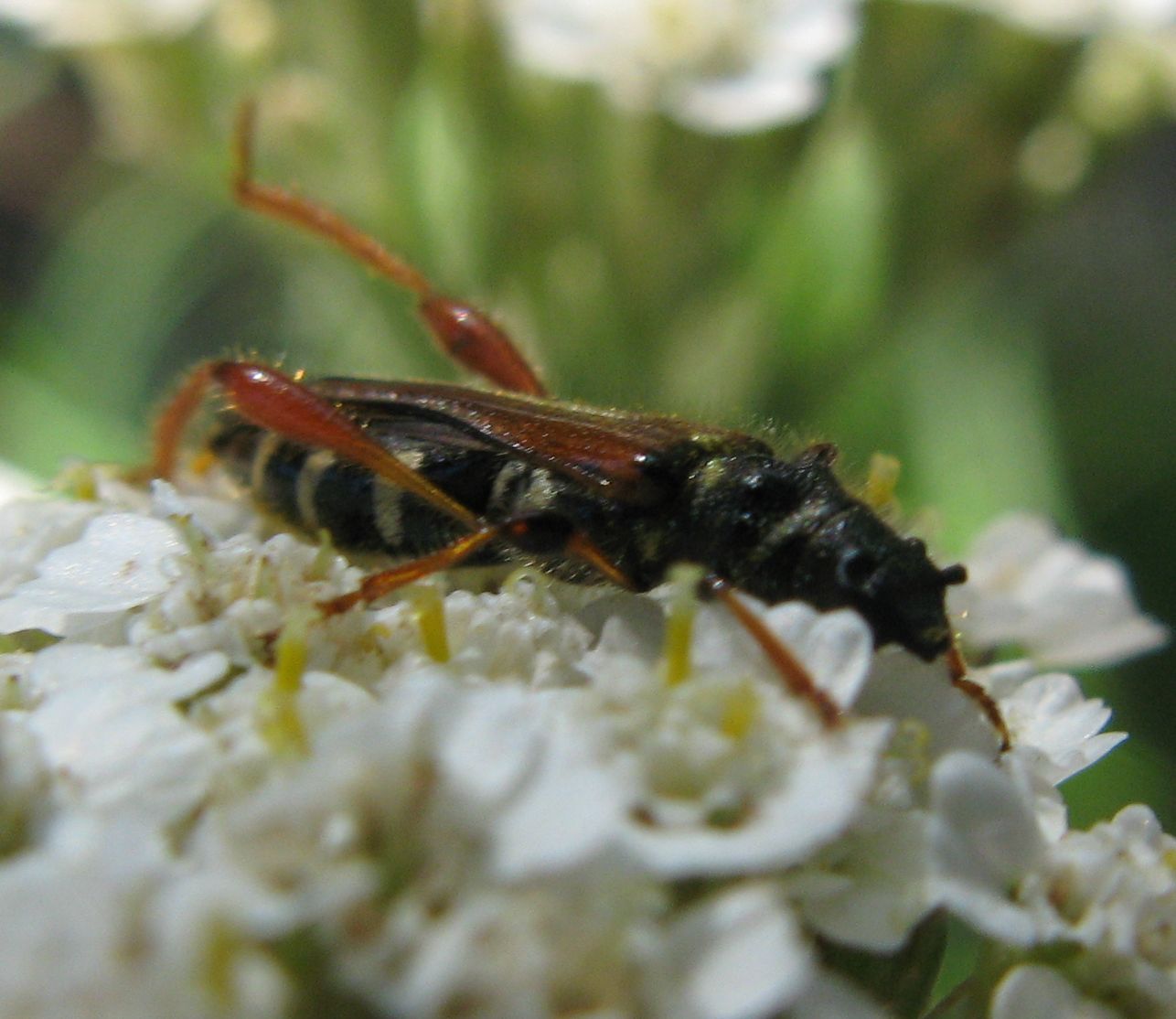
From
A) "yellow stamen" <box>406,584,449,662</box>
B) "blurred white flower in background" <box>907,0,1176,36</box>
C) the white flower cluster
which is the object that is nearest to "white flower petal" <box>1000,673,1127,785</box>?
the white flower cluster

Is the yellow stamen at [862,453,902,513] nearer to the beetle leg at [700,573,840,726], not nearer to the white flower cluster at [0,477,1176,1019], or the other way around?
the white flower cluster at [0,477,1176,1019]

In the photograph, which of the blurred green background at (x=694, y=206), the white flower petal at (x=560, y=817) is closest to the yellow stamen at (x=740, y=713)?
the white flower petal at (x=560, y=817)

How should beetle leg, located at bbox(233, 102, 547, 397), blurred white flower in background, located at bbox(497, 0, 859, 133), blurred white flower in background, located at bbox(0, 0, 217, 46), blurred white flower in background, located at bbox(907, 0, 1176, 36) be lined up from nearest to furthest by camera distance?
beetle leg, located at bbox(233, 102, 547, 397) < blurred white flower in background, located at bbox(497, 0, 859, 133) < blurred white flower in background, located at bbox(907, 0, 1176, 36) < blurred white flower in background, located at bbox(0, 0, 217, 46)

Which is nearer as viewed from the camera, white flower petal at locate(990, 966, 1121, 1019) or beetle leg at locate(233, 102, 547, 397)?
white flower petal at locate(990, 966, 1121, 1019)

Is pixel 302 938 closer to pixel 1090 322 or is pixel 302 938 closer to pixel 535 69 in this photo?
pixel 535 69

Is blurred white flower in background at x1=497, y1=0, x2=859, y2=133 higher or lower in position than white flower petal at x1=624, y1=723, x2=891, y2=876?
higher

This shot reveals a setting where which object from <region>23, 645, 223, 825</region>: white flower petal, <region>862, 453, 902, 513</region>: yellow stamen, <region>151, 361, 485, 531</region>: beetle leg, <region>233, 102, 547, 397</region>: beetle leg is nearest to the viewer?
<region>23, 645, 223, 825</region>: white flower petal

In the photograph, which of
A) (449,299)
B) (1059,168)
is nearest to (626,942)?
(449,299)
